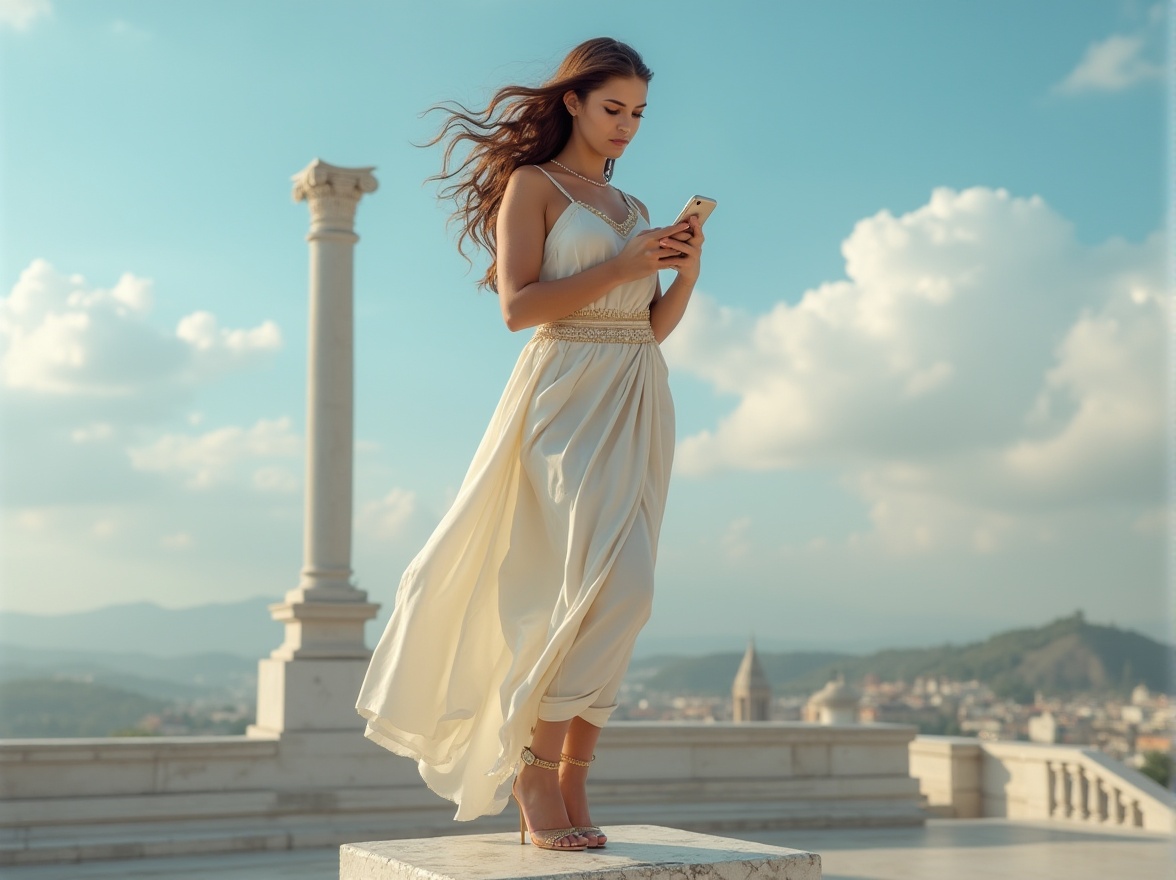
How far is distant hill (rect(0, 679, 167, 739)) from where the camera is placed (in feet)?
115

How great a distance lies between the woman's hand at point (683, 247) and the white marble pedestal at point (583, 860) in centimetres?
150

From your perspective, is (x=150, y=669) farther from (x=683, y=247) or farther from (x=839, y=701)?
(x=683, y=247)

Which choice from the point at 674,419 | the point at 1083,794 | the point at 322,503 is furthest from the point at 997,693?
the point at 674,419

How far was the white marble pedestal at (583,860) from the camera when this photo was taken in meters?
3.15

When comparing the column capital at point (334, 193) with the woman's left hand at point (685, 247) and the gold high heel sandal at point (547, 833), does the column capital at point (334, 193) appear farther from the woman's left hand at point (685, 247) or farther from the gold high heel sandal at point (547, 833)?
the gold high heel sandal at point (547, 833)

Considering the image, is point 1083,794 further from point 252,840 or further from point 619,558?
point 619,558

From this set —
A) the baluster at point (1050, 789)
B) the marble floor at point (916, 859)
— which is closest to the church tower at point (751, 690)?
the baluster at point (1050, 789)

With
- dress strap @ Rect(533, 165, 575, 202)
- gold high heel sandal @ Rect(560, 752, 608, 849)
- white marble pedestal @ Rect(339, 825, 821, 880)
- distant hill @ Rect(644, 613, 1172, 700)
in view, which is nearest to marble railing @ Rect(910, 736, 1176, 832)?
white marble pedestal @ Rect(339, 825, 821, 880)

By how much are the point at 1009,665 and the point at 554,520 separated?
1693 inches

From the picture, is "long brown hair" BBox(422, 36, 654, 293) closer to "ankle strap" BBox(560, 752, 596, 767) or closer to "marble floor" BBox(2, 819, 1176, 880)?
"ankle strap" BBox(560, 752, 596, 767)

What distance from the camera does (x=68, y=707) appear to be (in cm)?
3953

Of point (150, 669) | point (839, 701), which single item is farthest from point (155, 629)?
point (839, 701)

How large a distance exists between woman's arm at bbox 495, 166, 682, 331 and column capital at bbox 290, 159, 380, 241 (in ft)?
23.7

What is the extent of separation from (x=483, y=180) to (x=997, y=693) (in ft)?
137
